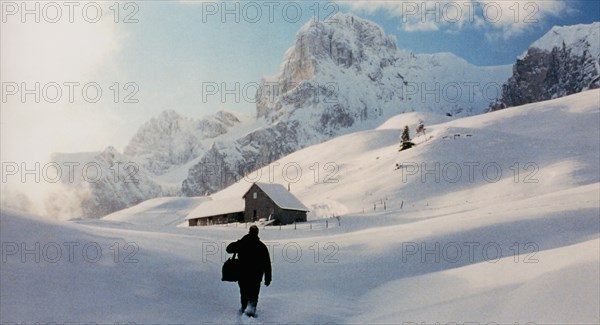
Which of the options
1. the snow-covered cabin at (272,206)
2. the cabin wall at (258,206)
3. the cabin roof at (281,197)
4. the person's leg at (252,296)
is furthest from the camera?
the cabin wall at (258,206)

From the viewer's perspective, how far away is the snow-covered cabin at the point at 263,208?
2172 inches

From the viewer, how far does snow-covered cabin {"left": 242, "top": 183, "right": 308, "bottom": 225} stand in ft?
181

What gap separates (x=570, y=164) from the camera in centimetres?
5353

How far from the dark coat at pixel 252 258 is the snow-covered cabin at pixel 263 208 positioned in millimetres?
42984

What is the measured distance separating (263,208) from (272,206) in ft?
3.95

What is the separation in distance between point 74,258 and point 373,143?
107 meters

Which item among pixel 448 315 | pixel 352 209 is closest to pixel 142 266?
pixel 448 315

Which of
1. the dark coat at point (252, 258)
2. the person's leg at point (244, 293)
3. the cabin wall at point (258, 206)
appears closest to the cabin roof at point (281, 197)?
the cabin wall at point (258, 206)

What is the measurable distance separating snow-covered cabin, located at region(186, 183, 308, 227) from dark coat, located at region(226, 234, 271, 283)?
1692 inches

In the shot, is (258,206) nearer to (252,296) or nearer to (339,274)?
(339,274)

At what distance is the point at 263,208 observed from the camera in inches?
2223

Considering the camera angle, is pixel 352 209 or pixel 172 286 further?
pixel 352 209

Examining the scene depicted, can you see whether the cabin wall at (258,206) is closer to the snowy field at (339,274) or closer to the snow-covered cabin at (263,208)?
the snow-covered cabin at (263,208)

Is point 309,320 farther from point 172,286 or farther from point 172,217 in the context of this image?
point 172,217
